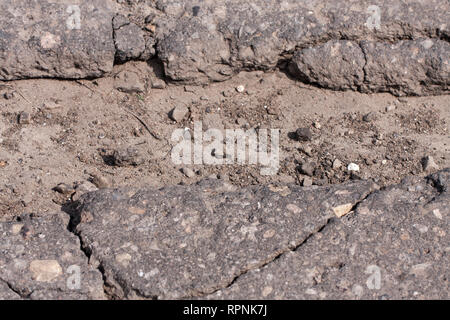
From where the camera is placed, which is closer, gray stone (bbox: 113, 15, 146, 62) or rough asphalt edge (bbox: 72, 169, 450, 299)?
rough asphalt edge (bbox: 72, 169, 450, 299)

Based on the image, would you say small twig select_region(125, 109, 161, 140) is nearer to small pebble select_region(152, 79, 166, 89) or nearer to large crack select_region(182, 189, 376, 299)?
small pebble select_region(152, 79, 166, 89)

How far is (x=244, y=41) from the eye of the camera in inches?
147

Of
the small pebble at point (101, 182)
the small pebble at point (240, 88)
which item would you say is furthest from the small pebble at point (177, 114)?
the small pebble at point (101, 182)

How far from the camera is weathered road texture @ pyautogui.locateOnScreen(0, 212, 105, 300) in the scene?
2742 mm

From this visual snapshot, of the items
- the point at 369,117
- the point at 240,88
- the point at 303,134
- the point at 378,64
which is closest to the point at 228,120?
the point at 240,88

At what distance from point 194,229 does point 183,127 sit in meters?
0.86

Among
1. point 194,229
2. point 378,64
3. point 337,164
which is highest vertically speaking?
point 378,64

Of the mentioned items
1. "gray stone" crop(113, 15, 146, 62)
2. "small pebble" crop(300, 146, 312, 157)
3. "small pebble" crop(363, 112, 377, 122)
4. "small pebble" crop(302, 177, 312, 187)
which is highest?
"gray stone" crop(113, 15, 146, 62)

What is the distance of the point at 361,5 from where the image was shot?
153 inches

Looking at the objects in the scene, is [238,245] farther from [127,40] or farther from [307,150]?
[127,40]

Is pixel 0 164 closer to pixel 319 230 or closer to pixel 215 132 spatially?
pixel 215 132

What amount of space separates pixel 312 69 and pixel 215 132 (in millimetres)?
696

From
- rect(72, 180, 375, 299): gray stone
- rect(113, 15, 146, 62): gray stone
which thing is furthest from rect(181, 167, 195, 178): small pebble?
rect(113, 15, 146, 62): gray stone

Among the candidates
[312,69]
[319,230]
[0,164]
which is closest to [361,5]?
[312,69]
